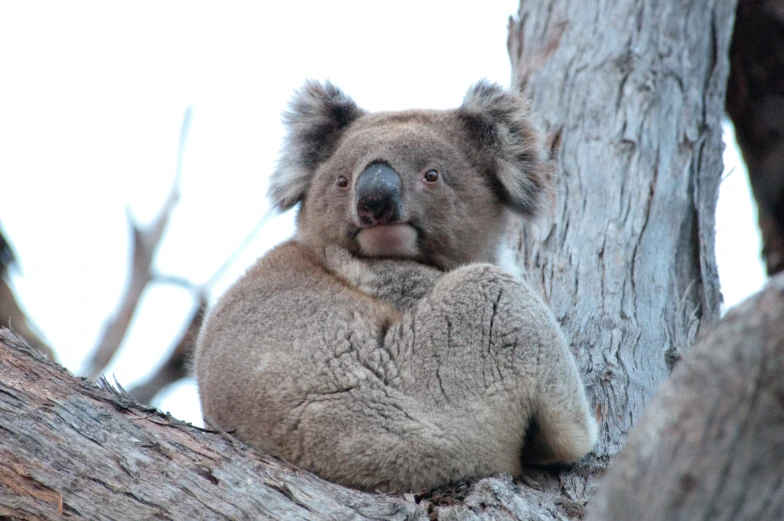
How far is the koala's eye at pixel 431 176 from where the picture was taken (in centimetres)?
420

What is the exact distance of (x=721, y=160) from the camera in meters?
5.43

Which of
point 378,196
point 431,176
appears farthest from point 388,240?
point 431,176

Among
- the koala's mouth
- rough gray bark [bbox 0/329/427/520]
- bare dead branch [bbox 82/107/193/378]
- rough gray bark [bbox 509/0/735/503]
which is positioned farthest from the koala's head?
bare dead branch [bbox 82/107/193/378]

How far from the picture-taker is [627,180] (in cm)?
511

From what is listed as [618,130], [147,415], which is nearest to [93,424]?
[147,415]

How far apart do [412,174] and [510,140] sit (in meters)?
0.69

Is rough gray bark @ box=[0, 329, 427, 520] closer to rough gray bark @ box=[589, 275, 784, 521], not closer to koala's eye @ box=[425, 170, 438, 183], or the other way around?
rough gray bark @ box=[589, 275, 784, 521]

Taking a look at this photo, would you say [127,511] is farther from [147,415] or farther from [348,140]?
[348,140]

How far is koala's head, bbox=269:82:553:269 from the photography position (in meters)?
4.09

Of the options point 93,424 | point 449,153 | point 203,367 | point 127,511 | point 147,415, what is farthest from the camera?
point 449,153

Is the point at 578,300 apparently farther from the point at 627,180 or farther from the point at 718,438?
the point at 718,438

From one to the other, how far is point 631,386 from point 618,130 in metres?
1.84

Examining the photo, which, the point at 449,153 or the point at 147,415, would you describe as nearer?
the point at 147,415

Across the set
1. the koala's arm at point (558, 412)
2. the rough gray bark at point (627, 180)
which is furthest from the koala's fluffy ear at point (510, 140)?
the koala's arm at point (558, 412)
